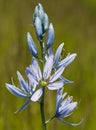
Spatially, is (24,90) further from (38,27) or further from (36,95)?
(38,27)

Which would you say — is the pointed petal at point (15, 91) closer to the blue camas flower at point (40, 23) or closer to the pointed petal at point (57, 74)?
the pointed petal at point (57, 74)

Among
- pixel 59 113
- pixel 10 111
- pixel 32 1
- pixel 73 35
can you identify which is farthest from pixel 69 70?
pixel 32 1

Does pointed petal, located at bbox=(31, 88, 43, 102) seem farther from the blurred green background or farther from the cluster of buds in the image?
the blurred green background

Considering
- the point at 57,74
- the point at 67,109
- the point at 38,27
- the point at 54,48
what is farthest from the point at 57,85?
the point at 54,48

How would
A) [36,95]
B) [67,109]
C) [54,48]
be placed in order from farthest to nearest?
[54,48]
[67,109]
[36,95]

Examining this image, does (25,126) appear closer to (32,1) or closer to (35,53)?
(35,53)

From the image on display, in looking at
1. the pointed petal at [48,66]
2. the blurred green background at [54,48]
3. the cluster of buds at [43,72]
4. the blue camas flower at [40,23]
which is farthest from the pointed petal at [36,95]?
the blurred green background at [54,48]
